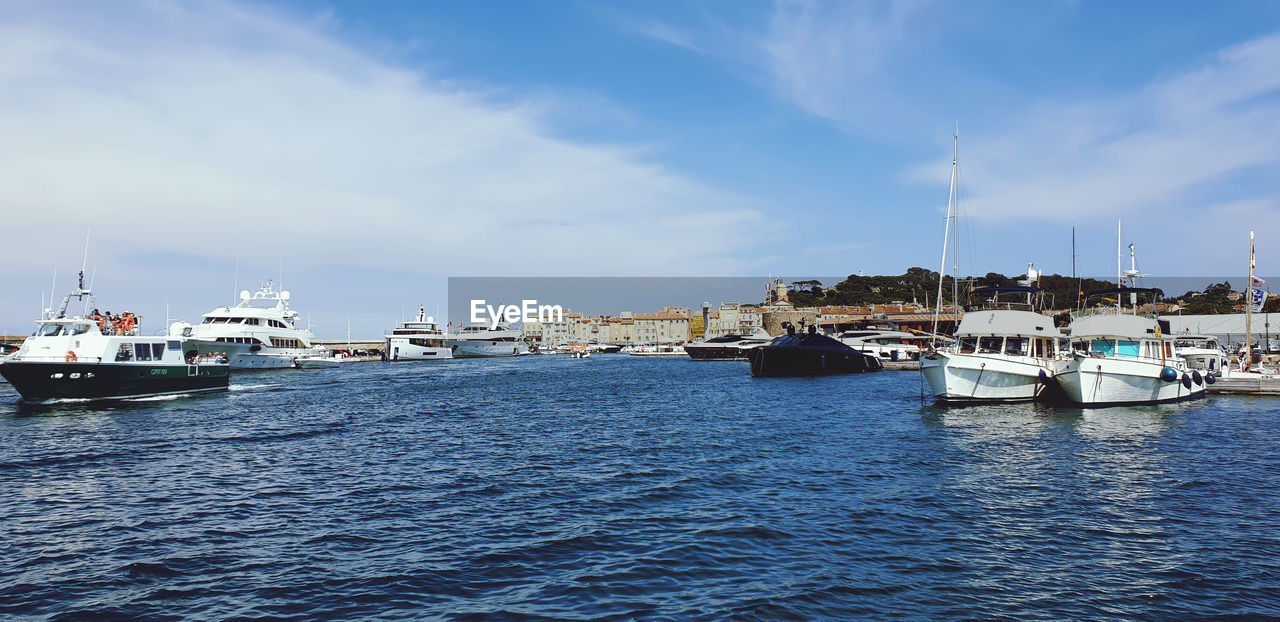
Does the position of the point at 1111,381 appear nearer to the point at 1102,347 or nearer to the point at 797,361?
the point at 1102,347

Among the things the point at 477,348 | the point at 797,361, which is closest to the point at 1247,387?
the point at 797,361

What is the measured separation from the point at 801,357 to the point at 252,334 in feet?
194

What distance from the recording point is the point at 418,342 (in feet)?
452

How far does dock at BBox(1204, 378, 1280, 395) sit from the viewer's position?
40.8m

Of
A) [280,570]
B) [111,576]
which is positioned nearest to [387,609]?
[280,570]

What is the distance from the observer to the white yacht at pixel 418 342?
130m

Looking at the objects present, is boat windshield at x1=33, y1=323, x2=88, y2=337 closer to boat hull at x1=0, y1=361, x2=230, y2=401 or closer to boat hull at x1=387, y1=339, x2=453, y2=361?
boat hull at x1=0, y1=361, x2=230, y2=401

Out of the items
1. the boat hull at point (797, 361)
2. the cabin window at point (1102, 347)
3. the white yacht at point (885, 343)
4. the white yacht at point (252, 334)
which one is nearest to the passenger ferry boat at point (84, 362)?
the white yacht at point (252, 334)

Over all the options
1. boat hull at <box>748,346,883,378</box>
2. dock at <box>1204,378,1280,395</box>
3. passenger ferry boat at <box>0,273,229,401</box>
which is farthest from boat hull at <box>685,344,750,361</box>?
passenger ferry boat at <box>0,273,229,401</box>

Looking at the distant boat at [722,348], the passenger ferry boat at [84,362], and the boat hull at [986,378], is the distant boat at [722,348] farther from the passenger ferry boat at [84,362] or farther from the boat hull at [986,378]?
the passenger ferry boat at [84,362]

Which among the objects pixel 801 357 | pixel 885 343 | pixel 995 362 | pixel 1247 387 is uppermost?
pixel 995 362

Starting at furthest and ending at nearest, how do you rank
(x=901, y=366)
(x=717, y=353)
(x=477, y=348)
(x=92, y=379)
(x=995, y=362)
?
(x=477, y=348), (x=717, y=353), (x=901, y=366), (x=92, y=379), (x=995, y=362)

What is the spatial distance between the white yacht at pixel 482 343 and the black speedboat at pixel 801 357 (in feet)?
288

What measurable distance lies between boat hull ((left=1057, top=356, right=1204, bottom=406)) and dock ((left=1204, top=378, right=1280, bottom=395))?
28.2 ft
